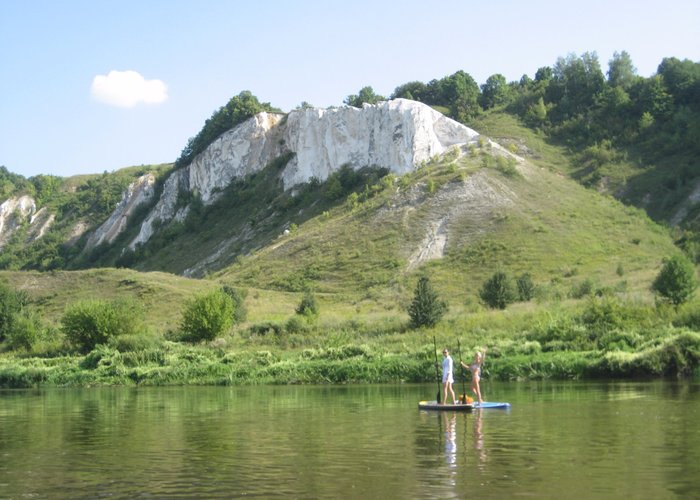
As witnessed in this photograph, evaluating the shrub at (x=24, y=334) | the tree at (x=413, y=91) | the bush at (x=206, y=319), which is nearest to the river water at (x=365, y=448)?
the bush at (x=206, y=319)

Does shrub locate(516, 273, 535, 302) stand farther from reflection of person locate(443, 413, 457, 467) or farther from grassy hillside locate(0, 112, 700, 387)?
reflection of person locate(443, 413, 457, 467)

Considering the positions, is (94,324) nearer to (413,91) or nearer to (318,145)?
(318,145)

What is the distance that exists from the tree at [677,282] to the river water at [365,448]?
18.4 metres

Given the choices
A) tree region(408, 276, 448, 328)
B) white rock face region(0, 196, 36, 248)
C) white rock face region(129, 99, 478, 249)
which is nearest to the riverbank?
tree region(408, 276, 448, 328)

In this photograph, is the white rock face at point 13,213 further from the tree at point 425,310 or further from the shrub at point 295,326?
the tree at point 425,310

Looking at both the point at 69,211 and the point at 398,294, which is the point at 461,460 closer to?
the point at 398,294

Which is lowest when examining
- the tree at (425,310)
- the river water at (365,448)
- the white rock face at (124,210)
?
the river water at (365,448)

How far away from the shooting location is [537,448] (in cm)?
1619

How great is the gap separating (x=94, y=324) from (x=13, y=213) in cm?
11739

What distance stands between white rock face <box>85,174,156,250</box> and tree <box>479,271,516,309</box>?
88.9m

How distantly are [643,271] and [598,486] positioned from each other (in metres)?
56.2

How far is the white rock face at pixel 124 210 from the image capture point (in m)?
135

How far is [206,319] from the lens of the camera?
173 ft

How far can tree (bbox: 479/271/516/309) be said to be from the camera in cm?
5629
